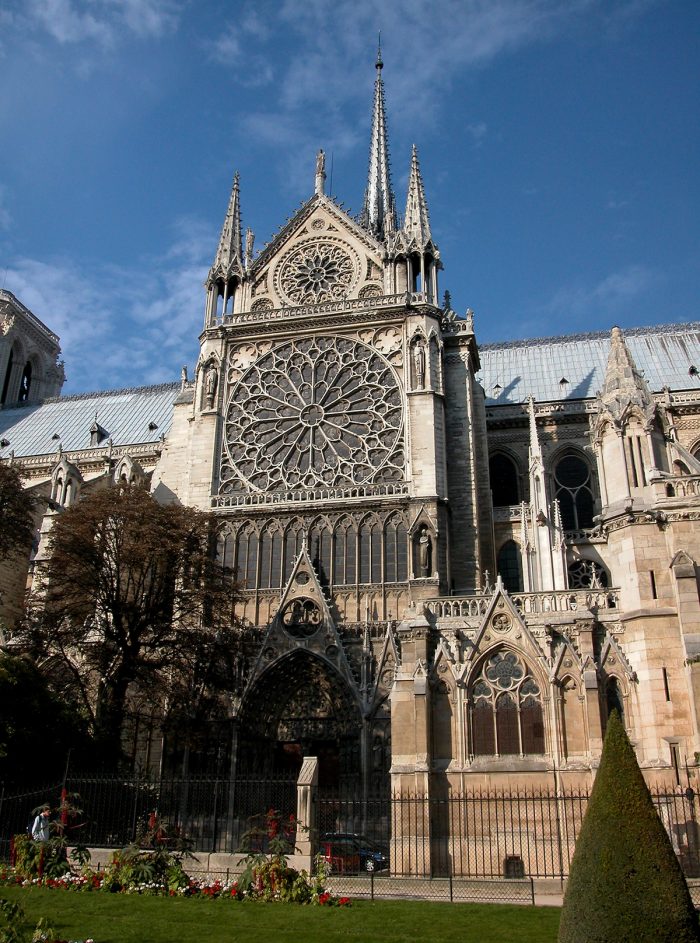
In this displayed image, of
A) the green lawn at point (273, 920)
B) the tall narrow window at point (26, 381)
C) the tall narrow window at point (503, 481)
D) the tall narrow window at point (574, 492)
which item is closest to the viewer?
the green lawn at point (273, 920)

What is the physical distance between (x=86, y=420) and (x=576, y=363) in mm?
28454

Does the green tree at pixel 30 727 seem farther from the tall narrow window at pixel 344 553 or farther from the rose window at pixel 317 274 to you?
the rose window at pixel 317 274

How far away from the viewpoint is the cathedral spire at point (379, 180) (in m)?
50.3

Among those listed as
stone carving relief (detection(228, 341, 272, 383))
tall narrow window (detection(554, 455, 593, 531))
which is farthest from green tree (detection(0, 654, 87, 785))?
tall narrow window (detection(554, 455, 593, 531))

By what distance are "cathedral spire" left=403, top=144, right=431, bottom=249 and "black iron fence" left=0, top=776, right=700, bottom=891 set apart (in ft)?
71.2

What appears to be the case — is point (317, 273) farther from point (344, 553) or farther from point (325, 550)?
point (344, 553)

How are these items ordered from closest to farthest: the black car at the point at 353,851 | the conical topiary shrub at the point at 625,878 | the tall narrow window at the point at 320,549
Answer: the conical topiary shrub at the point at 625,878 < the black car at the point at 353,851 < the tall narrow window at the point at 320,549

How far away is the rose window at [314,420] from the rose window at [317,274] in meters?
2.41

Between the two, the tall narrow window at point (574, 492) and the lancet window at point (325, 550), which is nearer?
the lancet window at point (325, 550)

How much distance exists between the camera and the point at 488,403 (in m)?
43.3

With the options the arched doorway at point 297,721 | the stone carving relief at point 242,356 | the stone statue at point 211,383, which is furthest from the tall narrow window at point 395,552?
the stone carving relief at point 242,356

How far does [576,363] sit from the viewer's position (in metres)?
46.0

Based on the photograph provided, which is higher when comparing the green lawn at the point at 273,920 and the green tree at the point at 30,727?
the green tree at the point at 30,727

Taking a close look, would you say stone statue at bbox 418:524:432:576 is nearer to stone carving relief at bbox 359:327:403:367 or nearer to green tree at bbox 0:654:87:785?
stone carving relief at bbox 359:327:403:367
